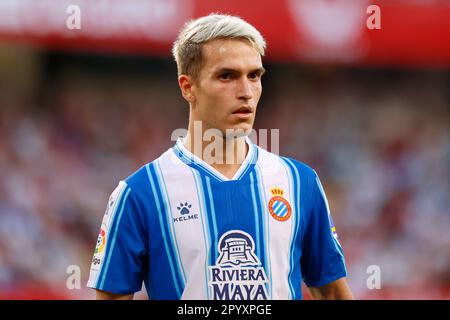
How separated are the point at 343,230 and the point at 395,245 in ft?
2.59

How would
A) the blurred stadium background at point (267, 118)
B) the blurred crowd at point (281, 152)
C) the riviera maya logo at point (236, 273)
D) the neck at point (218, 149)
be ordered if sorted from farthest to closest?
the blurred crowd at point (281, 152)
the blurred stadium background at point (267, 118)
the neck at point (218, 149)
the riviera maya logo at point (236, 273)

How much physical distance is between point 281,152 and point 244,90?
7802 millimetres

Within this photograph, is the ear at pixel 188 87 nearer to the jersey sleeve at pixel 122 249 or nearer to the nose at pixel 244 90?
the nose at pixel 244 90

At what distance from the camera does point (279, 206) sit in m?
3.54

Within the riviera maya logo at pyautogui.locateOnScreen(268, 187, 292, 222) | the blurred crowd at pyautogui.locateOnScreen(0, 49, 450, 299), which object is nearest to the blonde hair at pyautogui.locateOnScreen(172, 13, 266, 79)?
the riviera maya logo at pyautogui.locateOnScreen(268, 187, 292, 222)

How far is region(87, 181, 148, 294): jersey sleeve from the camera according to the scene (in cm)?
342

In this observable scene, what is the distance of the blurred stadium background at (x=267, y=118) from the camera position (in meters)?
9.27

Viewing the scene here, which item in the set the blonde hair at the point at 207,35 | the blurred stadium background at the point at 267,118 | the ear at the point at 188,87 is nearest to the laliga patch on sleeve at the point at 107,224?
the ear at the point at 188,87

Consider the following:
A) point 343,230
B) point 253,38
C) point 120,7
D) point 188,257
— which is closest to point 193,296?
point 188,257

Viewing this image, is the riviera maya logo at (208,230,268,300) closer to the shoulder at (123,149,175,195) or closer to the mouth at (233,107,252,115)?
the shoulder at (123,149,175,195)

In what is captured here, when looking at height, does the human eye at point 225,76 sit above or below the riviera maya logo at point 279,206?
above

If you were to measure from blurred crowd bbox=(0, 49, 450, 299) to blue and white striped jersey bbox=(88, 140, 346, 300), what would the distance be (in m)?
A: 5.72

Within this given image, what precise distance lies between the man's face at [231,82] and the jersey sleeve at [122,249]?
53cm

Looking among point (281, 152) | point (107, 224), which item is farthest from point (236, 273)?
point (281, 152)
